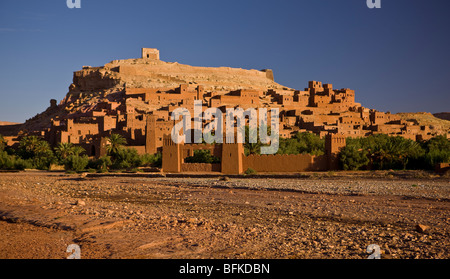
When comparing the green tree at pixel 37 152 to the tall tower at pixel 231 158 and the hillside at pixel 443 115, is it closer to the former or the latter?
the tall tower at pixel 231 158

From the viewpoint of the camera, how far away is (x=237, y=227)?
8641 millimetres

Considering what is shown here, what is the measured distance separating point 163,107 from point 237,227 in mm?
38409

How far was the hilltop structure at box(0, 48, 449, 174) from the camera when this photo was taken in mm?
38656

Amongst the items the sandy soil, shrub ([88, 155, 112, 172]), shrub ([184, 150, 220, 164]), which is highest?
shrub ([184, 150, 220, 164])

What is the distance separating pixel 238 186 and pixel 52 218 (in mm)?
9006

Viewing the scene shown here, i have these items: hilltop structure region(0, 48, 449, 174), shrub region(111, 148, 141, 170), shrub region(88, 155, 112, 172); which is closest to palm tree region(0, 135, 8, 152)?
hilltop structure region(0, 48, 449, 174)

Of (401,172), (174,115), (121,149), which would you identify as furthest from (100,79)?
(401,172)

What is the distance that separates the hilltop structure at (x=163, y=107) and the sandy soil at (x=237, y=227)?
12349 millimetres

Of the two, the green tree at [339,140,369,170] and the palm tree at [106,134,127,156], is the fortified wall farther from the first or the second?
the palm tree at [106,134,127,156]

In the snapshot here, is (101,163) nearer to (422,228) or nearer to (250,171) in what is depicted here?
(250,171)

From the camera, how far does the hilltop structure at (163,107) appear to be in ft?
127

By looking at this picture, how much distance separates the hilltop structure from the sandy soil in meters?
12.3

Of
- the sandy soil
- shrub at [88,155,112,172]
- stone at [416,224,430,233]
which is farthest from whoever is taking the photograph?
shrub at [88,155,112,172]

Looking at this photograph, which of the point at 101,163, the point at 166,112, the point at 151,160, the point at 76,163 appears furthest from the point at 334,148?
the point at 166,112
